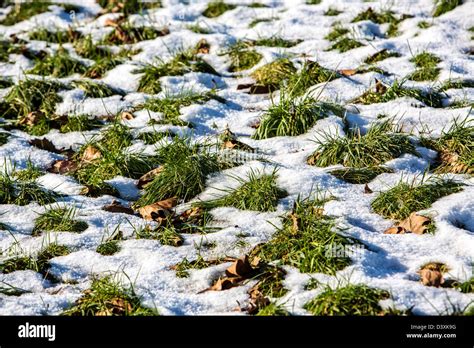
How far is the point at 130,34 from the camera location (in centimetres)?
799

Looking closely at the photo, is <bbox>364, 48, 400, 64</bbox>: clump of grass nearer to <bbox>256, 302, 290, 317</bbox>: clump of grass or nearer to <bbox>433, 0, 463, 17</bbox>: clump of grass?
<bbox>433, 0, 463, 17</bbox>: clump of grass

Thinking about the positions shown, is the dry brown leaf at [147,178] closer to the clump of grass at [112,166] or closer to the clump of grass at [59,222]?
the clump of grass at [112,166]

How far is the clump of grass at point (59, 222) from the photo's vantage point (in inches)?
185

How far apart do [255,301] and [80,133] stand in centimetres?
299

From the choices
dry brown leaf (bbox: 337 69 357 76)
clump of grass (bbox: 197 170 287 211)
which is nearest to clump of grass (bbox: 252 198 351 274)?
clump of grass (bbox: 197 170 287 211)

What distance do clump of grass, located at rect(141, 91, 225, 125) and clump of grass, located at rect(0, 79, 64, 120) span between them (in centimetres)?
91

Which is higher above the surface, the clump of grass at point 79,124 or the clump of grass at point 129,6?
the clump of grass at point 129,6

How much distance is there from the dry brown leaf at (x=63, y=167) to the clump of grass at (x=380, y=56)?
316cm

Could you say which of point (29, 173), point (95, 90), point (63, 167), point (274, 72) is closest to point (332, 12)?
point (274, 72)

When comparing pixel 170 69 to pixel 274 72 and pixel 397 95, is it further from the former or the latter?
pixel 397 95

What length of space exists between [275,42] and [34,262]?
165 inches

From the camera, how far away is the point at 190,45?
7.71 m

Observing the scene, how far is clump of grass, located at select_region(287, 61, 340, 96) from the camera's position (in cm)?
643

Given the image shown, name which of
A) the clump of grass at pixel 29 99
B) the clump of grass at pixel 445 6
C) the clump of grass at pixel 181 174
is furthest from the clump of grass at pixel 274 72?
the clump of grass at pixel 445 6
